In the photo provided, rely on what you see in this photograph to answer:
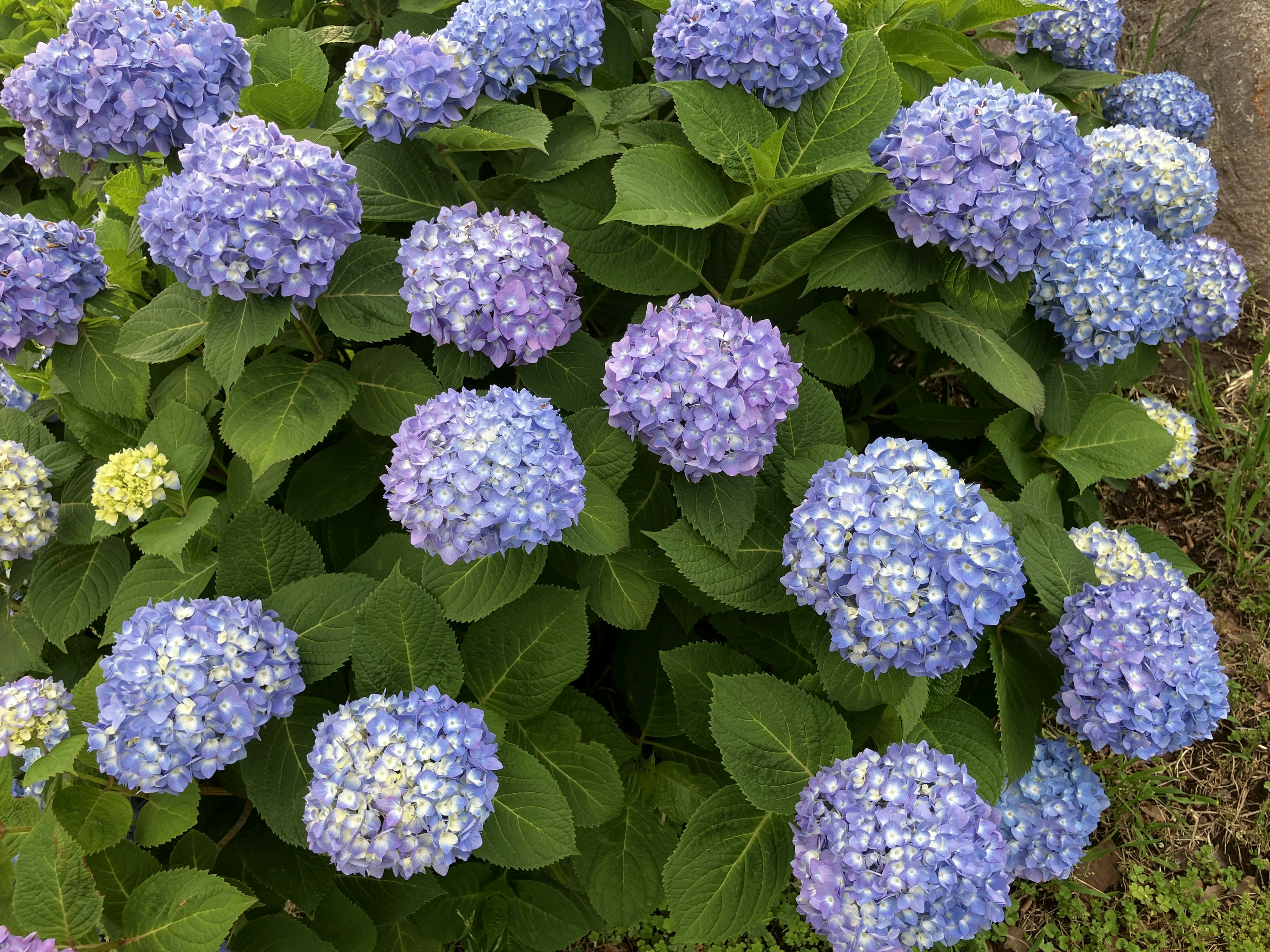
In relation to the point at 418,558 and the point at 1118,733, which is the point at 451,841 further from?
the point at 1118,733

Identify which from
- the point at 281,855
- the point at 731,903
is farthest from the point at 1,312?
the point at 731,903

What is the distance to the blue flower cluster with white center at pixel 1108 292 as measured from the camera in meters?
2.65

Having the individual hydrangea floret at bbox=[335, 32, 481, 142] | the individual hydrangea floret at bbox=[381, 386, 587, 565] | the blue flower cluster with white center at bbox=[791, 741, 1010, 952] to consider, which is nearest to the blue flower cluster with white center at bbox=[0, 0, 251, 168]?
the individual hydrangea floret at bbox=[335, 32, 481, 142]

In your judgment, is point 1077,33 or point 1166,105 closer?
point 1077,33

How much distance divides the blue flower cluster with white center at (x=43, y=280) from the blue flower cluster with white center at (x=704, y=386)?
1505mm

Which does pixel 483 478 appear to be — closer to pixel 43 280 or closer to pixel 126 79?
pixel 43 280

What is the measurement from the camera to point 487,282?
7.16ft

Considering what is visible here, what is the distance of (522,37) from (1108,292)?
1906 mm

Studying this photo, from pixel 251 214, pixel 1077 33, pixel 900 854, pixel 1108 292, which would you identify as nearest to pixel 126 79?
pixel 251 214

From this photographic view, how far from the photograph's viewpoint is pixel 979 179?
2.12 m

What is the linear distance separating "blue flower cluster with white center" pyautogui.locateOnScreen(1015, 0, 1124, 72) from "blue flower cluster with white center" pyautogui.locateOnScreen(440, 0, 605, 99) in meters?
2.14

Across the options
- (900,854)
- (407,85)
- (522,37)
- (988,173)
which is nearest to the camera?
(900,854)

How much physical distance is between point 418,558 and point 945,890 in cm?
153

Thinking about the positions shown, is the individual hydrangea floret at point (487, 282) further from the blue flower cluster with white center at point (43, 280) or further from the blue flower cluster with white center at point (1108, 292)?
the blue flower cluster with white center at point (1108, 292)
